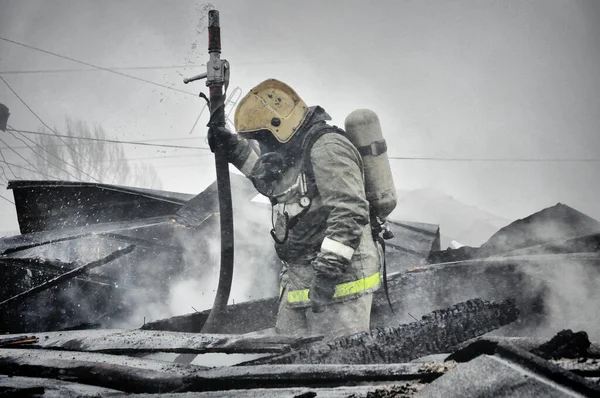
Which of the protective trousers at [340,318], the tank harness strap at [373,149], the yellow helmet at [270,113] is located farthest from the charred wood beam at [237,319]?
the tank harness strap at [373,149]

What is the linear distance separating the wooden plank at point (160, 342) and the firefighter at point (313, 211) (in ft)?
2.86

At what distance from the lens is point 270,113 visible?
320cm

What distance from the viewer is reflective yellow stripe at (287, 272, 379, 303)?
2.97m

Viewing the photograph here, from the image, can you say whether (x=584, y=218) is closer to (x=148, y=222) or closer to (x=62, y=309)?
(x=148, y=222)

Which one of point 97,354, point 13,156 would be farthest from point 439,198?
point 13,156

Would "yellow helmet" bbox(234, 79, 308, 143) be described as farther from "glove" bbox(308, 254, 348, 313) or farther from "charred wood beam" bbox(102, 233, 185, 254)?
"charred wood beam" bbox(102, 233, 185, 254)

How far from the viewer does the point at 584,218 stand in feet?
18.4

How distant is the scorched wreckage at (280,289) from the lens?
141 cm

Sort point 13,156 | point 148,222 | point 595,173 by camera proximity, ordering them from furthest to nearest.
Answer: point 13,156 < point 595,173 < point 148,222

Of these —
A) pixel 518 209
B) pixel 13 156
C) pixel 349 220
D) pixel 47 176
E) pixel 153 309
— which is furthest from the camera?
pixel 13 156

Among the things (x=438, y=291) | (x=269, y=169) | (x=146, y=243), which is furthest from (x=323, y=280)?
(x=146, y=243)

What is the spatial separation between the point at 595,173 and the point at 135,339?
24.1 meters

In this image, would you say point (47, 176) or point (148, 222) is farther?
point (47, 176)

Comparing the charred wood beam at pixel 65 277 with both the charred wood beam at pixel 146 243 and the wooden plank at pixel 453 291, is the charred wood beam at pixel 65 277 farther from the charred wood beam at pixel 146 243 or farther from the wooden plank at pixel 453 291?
the wooden plank at pixel 453 291
